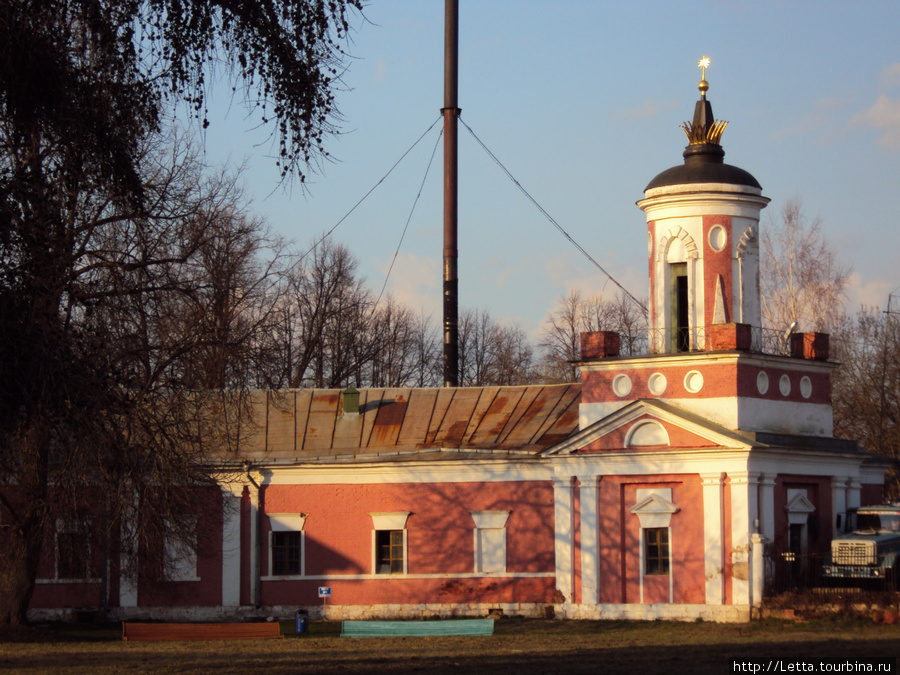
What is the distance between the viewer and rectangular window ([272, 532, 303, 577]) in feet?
95.7

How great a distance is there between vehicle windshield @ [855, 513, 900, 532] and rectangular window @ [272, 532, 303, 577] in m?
12.6

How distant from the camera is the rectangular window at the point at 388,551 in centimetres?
2867

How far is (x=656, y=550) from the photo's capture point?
84.4 feet

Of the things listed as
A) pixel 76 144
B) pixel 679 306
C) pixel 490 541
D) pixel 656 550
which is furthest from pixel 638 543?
pixel 76 144

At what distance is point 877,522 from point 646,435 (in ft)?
16.6

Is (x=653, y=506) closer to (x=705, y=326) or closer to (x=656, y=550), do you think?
(x=656, y=550)

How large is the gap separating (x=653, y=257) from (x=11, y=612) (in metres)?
15.1

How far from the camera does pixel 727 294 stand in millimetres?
26281

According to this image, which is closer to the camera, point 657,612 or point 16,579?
point 16,579

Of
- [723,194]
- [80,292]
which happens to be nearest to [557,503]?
[723,194]

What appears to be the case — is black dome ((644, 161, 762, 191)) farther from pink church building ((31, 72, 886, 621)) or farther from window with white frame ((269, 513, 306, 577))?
window with white frame ((269, 513, 306, 577))

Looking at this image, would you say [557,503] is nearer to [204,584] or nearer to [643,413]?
[643,413]

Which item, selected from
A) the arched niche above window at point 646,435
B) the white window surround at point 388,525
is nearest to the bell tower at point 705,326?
the arched niche above window at point 646,435

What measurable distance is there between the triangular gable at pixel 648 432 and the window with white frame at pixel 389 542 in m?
4.28
